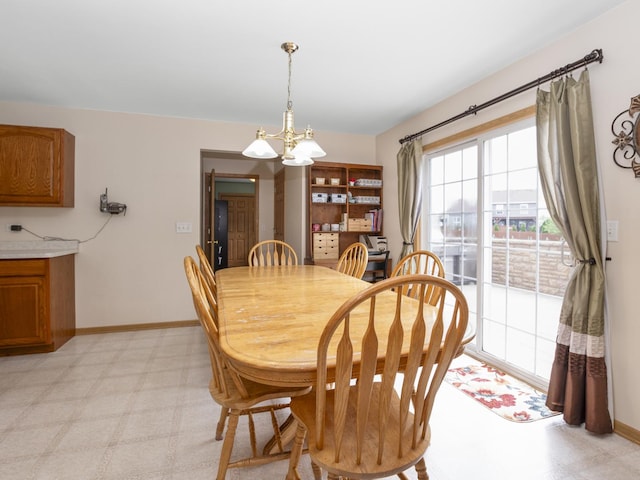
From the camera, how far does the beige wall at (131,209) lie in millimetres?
3512

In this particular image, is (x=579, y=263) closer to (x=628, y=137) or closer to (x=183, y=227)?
(x=628, y=137)

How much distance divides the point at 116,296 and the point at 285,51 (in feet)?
9.99

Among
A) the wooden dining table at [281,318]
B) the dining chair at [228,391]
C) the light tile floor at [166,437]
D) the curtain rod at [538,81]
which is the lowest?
the light tile floor at [166,437]

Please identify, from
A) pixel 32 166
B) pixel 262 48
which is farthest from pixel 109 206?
pixel 262 48

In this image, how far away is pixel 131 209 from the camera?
12.2 ft

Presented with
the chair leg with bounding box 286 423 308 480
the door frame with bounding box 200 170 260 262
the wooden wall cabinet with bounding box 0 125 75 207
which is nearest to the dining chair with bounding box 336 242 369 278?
the chair leg with bounding box 286 423 308 480

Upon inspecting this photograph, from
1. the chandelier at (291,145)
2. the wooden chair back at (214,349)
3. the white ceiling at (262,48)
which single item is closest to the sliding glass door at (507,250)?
the white ceiling at (262,48)

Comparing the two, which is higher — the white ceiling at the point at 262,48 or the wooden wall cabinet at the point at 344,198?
the white ceiling at the point at 262,48

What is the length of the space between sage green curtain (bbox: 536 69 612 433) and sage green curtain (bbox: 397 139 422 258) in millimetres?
1474

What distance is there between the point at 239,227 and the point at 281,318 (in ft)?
21.1

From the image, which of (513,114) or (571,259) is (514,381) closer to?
(571,259)

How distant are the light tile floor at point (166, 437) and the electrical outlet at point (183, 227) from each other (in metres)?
1.63

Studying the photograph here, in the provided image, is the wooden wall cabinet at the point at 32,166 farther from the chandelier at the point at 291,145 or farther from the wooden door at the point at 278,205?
the wooden door at the point at 278,205

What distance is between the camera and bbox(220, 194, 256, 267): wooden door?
7285mm
